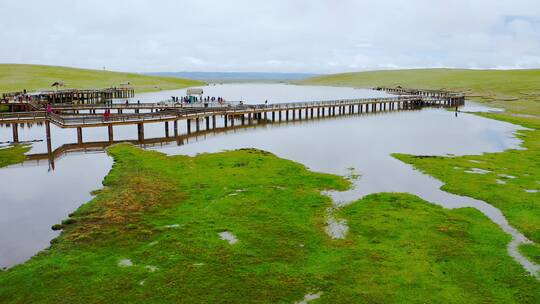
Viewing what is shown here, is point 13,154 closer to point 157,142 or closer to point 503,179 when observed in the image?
point 157,142

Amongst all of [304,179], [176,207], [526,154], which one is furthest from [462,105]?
[176,207]

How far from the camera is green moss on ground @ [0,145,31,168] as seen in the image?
3491 centimetres

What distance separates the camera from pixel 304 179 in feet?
94.9

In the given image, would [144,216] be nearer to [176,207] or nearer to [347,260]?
[176,207]

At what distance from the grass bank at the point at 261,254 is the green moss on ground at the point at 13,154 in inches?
553

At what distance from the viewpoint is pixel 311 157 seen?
124 feet

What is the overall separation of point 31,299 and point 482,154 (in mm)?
36483

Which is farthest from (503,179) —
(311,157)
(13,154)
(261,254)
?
(13,154)

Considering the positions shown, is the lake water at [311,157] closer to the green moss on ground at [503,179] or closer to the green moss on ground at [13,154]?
the green moss on ground at [503,179]

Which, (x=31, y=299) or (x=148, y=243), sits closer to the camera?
(x=31, y=299)

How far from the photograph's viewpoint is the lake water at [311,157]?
21828mm

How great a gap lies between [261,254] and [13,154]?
1187 inches

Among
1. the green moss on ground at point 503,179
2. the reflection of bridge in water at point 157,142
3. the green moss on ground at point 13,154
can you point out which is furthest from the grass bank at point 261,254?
the reflection of bridge in water at point 157,142

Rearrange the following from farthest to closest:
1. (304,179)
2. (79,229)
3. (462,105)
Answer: (462,105) → (304,179) → (79,229)
